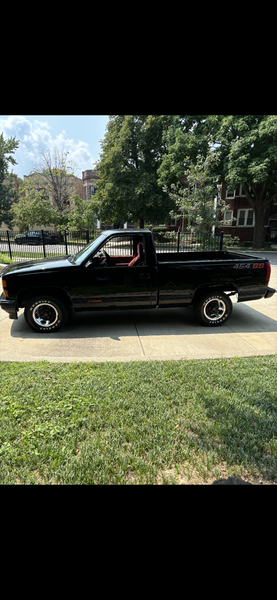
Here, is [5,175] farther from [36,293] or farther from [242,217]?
[36,293]

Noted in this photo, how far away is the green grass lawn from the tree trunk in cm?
2226

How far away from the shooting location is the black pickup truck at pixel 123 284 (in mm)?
5480

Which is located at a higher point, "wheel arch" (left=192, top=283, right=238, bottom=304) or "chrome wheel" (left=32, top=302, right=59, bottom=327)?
"wheel arch" (left=192, top=283, right=238, bottom=304)

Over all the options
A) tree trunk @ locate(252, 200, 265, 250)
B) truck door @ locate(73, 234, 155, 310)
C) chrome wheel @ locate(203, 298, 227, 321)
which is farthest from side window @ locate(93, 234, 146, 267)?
tree trunk @ locate(252, 200, 265, 250)

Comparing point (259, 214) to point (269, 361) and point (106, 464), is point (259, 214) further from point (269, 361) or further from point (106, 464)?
point (106, 464)

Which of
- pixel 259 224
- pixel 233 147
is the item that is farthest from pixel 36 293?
pixel 259 224

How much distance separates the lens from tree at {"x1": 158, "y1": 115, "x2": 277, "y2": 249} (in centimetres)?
1872

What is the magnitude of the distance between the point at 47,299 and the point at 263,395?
376 cm

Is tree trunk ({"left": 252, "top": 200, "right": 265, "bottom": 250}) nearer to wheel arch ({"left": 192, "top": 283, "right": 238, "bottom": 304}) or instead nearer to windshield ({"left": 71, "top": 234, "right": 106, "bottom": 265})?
wheel arch ({"left": 192, "top": 283, "right": 238, "bottom": 304})

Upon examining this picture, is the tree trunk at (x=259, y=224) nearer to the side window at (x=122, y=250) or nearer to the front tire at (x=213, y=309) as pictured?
the side window at (x=122, y=250)
